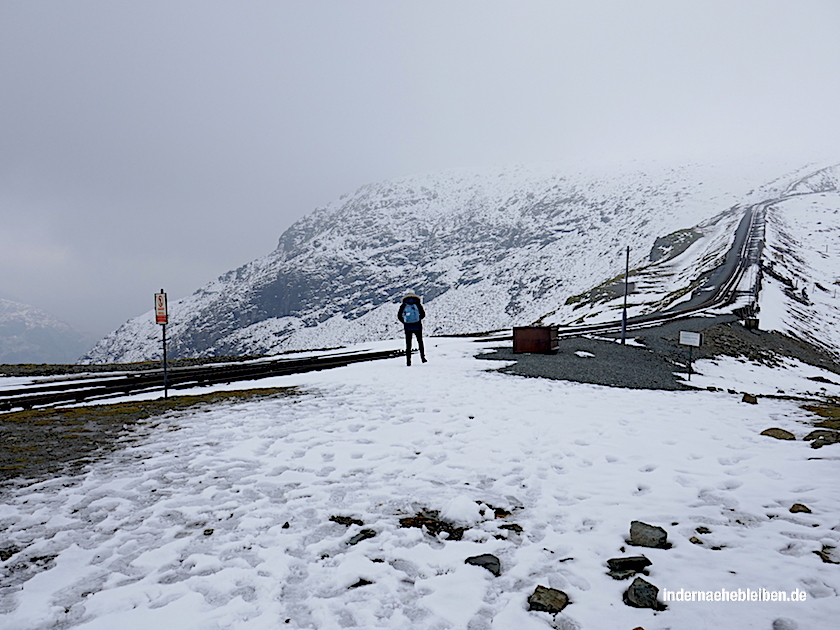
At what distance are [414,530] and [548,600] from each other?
153 centimetres

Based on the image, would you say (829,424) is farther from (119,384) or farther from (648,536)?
(119,384)

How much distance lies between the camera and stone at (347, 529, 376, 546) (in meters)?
4.16

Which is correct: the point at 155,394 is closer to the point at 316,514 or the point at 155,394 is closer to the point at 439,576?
the point at 316,514

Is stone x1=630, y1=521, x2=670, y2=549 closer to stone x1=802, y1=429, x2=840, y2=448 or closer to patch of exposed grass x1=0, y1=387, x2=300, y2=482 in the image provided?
stone x1=802, y1=429, x2=840, y2=448

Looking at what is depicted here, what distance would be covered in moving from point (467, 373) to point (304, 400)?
530cm

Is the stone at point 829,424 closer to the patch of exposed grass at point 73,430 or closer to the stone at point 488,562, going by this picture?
the stone at point 488,562

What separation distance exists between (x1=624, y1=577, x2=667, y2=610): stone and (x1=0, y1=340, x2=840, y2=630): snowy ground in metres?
0.07

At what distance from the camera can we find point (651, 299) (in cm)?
4684

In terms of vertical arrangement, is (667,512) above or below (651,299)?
below

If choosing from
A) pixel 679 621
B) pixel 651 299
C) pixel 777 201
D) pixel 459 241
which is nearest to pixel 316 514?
pixel 679 621

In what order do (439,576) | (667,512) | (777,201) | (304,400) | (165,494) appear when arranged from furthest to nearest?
(777,201), (304,400), (165,494), (667,512), (439,576)

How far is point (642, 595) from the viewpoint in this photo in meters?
3.26

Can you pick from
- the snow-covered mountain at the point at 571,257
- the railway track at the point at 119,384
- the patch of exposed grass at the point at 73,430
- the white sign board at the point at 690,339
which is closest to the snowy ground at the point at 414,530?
the patch of exposed grass at the point at 73,430

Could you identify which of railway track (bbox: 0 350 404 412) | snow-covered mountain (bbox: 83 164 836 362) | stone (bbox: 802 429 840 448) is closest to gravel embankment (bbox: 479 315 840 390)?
stone (bbox: 802 429 840 448)
